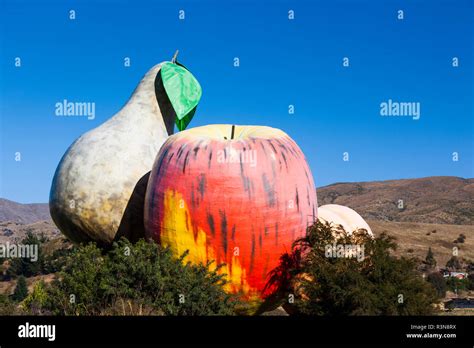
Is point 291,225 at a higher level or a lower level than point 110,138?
lower

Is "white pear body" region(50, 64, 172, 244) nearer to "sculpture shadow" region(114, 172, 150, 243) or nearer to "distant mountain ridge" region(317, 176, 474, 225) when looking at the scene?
"sculpture shadow" region(114, 172, 150, 243)

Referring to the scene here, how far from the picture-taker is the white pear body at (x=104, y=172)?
1449 centimetres

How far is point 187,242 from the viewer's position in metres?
12.6

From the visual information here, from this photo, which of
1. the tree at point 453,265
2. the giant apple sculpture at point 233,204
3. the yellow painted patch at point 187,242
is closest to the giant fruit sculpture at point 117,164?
the giant apple sculpture at point 233,204

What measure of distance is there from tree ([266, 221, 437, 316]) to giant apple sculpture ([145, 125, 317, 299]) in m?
0.40

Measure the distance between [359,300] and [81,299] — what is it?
5306mm

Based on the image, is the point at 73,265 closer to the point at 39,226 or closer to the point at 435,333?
the point at 435,333

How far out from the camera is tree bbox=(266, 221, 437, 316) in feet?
39.0

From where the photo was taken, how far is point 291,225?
1271 centimetres

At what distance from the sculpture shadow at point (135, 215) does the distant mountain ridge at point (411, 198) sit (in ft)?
246

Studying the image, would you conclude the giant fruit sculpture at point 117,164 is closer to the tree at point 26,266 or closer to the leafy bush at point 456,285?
the tree at point 26,266

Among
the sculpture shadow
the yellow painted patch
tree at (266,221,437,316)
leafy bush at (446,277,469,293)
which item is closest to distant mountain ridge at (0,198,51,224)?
leafy bush at (446,277,469,293)

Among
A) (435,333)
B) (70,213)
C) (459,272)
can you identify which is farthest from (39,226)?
(435,333)

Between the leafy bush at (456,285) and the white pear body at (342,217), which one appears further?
the leafy bush at (456,285)
